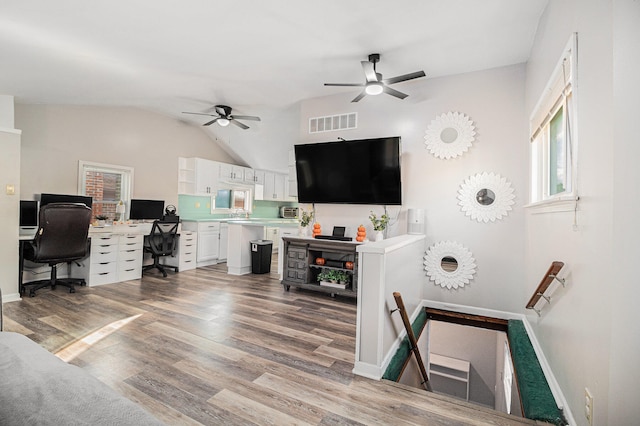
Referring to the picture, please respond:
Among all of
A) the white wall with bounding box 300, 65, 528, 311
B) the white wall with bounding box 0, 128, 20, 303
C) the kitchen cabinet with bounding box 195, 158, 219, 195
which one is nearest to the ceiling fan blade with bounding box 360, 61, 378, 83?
the white wall with bounding box 300, 65, 528, 311

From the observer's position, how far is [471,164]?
377 cm

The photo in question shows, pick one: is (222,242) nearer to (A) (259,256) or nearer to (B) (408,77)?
(A) (259,256)

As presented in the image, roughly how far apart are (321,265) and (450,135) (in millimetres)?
2404

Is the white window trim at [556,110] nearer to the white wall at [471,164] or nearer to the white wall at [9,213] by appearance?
the white wall at [471,164]

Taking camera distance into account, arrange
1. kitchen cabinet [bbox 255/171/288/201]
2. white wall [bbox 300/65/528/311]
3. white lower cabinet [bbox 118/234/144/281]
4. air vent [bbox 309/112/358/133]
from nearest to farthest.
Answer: white wall [bbox 300/65/528/311]
air vent [bbox 309/112/358/133]
white lower cabinet [bbox 118/234/144/281]
kitchen cabinet [bbox 255/171/288/201]

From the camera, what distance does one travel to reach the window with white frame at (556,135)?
6.00 feet

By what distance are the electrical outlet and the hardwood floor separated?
441mm

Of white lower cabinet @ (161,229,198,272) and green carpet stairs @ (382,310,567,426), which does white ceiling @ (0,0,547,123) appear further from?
green carpet stairs @ (382,310,567,426)

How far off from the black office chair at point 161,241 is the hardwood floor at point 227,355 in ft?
3.35

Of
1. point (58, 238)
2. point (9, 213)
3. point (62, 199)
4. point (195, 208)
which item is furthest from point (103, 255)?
point (195, 208)

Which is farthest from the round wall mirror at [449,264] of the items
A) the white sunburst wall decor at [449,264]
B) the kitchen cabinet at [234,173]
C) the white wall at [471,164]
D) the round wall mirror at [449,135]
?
the kitchen cabinet at [234,173]

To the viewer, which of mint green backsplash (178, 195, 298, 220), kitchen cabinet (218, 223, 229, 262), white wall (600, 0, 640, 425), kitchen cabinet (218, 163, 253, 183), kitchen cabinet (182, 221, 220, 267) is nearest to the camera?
white wall (600, 0, 640, 425)

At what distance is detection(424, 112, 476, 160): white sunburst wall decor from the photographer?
379cm

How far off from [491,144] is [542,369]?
244 centimetres
